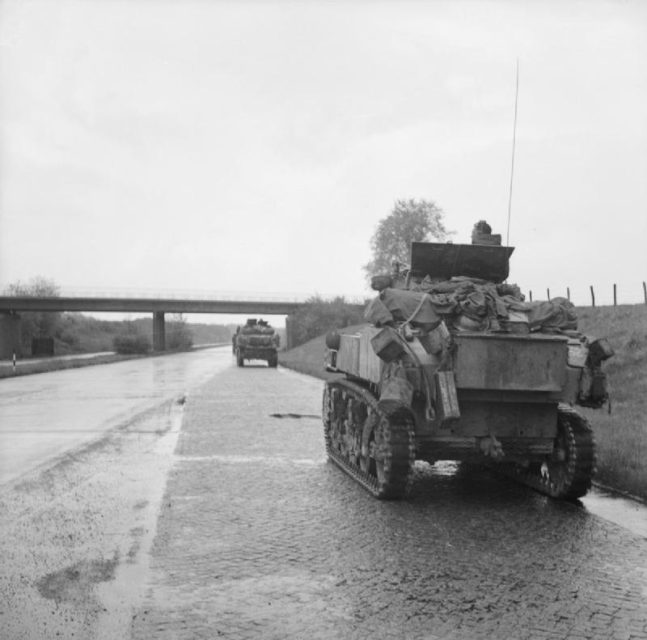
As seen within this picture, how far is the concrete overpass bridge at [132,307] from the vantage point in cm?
6894

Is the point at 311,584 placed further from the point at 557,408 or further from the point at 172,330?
the point at 172,330

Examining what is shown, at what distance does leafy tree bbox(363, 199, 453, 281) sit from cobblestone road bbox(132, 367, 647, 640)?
5992 cm

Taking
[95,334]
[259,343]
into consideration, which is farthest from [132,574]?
[95,334]

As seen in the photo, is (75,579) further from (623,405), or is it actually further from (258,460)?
(623,405)

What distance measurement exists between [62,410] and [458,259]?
10448mm

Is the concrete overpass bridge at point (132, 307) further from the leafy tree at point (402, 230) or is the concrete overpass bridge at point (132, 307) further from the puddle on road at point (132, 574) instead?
the puddle on road at point (132, 574)

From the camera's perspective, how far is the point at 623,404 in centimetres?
1523

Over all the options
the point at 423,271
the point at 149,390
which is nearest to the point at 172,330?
the point at 149,390

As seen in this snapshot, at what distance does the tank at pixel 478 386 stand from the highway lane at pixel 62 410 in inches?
172

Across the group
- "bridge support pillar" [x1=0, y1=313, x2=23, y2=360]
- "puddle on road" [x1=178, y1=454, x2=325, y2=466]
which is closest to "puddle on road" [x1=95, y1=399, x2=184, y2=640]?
"puddle on road" [x1=178, y1=454, x2=325, y2=466]

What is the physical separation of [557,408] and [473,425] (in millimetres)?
913

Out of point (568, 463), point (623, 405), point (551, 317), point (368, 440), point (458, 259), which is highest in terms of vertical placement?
point (458, 259)

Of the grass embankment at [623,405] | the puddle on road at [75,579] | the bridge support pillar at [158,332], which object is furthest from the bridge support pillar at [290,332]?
the puddle on road at [75,579]

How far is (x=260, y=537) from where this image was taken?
6.16m
